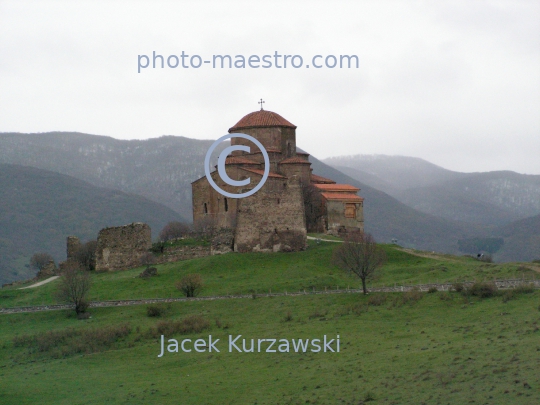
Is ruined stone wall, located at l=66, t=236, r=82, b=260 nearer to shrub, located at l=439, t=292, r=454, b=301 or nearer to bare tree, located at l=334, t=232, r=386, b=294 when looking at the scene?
bare tree, located at l=334, t=232, r=386, b=294

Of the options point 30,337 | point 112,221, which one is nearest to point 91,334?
point 30,337

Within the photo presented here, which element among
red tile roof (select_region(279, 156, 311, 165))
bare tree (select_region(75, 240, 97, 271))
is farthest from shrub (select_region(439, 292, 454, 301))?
red tile roof (select_region(279, 156, 311, 165))

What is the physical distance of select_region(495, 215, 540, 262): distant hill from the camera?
109 metres

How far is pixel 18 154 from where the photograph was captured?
177 metres

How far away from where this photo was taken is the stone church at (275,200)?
46969 mm

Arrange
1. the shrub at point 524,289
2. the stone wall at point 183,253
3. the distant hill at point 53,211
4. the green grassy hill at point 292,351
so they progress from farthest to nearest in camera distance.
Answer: the distant hill at point 53,211, the stone wall at point 183,253, the shrub at point 524,289, the green grassy hill at point 292,351

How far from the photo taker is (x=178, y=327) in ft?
106

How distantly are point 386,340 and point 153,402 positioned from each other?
26.7 feet

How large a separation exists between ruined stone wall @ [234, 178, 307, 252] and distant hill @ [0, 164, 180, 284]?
5667 centimetres

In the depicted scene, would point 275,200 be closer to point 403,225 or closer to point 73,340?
point 73,340

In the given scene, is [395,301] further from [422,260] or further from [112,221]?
[112,221]

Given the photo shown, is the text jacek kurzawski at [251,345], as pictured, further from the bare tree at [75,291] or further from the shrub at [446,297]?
the bare tree at [75,291]

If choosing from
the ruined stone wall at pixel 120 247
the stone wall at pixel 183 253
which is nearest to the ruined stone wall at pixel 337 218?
the stone wall at pixel 183 253

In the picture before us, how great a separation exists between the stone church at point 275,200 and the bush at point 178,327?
14.2m
